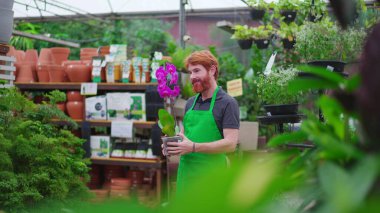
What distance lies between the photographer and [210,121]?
233 cm

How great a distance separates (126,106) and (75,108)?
0.60m

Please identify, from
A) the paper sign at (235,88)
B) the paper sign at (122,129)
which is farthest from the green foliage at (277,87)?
the paper sign at (122,129)

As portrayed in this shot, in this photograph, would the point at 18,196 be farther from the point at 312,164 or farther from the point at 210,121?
the point at 312,164

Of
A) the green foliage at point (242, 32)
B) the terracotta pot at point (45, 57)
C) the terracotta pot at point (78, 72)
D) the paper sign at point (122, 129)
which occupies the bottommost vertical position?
the paper sign at point (122, 129)

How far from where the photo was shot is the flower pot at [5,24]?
327 cm

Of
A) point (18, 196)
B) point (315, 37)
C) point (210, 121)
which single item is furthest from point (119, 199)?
point (315, 37)

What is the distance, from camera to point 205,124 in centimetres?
233

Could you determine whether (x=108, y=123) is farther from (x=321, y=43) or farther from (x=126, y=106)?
(x=321, y=43)

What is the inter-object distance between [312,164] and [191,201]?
0.27 metres

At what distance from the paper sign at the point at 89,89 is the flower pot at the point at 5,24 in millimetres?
1463

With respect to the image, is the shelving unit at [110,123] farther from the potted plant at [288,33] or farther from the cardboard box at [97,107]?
the potted plant at [288,33]

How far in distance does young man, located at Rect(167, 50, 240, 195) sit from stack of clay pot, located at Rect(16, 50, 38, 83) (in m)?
3.19

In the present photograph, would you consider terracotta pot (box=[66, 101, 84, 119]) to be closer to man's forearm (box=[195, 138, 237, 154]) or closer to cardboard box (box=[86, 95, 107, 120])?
cardboard box (box=[86, 95, 107, 120])

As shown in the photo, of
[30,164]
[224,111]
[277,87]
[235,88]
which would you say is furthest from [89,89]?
[224,111]
